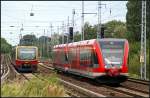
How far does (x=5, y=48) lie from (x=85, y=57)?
488 feet

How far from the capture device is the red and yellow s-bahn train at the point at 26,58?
167 feet

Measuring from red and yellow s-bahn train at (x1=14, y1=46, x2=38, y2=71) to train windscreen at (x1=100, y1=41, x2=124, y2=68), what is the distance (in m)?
20.9

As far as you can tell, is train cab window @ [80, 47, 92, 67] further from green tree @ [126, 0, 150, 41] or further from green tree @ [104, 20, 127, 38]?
green tree @ [104, 20, 127, 38]

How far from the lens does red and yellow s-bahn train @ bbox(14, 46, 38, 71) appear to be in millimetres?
50812

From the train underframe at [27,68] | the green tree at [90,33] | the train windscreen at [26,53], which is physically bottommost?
the train underframe at [27,68]

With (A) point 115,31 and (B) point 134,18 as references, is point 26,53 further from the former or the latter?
(A) point 115,31

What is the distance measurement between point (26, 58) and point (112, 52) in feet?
71.0

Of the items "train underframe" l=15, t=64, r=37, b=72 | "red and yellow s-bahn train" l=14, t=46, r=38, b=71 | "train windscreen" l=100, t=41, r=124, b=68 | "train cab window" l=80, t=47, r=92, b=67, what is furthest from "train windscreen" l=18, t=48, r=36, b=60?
"train windscreen" l=100, t=41, r=124, b=68

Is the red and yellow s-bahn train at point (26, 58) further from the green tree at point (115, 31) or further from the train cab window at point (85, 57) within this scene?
the green tree at point (115, 31)

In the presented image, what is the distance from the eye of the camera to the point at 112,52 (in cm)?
3055

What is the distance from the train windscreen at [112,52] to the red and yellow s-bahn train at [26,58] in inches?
823

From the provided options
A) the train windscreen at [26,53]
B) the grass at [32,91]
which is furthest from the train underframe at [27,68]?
the grass at [32,91]

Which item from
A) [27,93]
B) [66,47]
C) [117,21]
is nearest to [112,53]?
[27,93]

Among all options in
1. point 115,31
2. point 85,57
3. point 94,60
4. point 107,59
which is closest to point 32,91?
point 107,59
